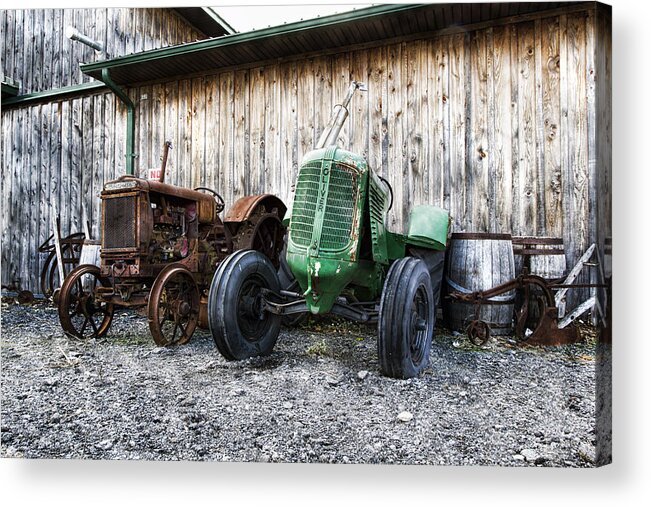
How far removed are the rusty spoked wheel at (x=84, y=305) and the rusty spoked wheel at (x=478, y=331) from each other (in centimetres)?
212

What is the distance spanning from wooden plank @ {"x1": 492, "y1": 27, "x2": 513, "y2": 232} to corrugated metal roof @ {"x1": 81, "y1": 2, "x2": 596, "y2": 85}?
0.47ft

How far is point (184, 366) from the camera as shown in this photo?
1.87 metres

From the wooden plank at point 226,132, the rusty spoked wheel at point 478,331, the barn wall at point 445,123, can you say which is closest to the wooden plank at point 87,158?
the barn wall at point 445,123

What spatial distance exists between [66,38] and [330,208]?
170 cm

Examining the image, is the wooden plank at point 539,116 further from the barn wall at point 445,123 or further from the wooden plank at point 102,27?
the wooden plank at point 102,27

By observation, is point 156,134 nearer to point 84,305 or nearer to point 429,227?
point 84,305

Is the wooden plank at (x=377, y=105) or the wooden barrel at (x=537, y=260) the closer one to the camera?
the wooden barrel at (x=537, y=260)

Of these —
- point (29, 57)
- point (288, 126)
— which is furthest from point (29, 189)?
point (288, 126)

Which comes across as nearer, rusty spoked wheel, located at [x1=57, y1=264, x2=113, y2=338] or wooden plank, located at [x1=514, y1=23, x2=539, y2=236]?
wooden plank, located at [x1=514, y1=23, x2=539, y2=236]

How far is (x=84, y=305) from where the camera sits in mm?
2432

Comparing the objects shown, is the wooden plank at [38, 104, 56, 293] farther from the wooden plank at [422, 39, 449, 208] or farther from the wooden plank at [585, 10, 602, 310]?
the wooden plank at [585, 10, 602, 310]

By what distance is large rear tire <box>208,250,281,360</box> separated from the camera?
72.7 inches

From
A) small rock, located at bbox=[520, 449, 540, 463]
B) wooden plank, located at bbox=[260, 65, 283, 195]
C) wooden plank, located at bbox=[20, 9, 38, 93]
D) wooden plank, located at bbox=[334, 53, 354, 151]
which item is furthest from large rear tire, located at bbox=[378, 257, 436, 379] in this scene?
wooden plank, located at bbox=[20, 9, 38, 93]

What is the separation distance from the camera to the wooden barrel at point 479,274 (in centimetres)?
213
